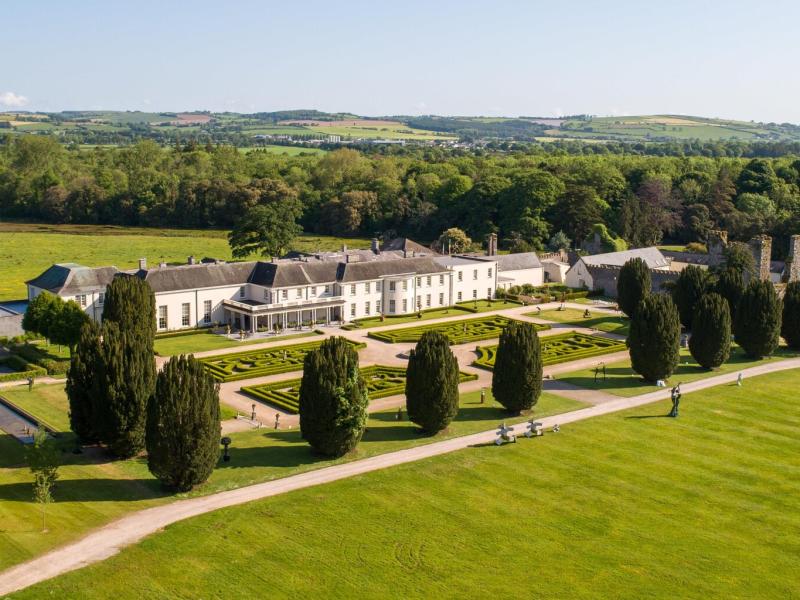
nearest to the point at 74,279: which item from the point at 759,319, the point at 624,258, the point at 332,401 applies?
the point at 332,401

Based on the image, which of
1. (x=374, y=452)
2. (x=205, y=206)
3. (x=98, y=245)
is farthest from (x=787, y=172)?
(x=374, y=452)

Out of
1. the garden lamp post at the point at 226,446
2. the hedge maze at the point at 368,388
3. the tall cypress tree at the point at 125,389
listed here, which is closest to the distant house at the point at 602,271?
the hedge maze at the point at 368,388

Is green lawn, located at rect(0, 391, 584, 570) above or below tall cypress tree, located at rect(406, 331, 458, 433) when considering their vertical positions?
below

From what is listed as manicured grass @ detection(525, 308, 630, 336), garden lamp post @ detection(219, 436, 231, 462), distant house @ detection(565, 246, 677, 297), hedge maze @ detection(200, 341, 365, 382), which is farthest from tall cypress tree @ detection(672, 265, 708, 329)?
garden lamp post @ detection(219, 436, 231, 462)

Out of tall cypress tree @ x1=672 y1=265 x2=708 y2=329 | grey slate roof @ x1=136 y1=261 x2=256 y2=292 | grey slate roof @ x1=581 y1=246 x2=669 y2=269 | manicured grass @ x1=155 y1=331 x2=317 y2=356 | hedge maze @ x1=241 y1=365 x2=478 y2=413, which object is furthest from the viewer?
grey slate roof @ x1=581 y1=246 x2=669 y2=269

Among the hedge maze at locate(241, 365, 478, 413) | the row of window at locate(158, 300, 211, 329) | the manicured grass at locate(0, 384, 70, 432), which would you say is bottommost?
the manicured grass at locate(0, 384, 70, 432)

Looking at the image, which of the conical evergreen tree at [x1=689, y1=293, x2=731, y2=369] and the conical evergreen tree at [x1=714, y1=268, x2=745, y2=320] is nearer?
the conical evergreen tree at [x1=689, y1=293, x2=731, y2=369]

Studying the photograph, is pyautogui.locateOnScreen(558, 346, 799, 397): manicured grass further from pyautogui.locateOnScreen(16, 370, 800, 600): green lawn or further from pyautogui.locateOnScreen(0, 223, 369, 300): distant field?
pyautogui.locateOnScreen(0, 223, 369, 300): distant field

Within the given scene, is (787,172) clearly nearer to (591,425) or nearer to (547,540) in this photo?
(591,425)
